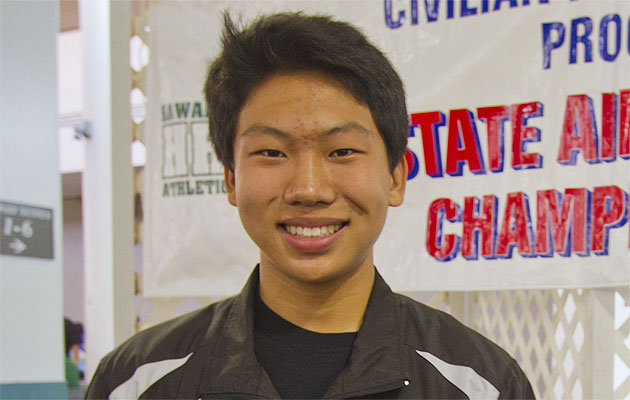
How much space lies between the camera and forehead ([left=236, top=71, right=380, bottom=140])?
1052 mm

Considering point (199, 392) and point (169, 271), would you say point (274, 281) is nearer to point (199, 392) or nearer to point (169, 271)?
point (199, 392)

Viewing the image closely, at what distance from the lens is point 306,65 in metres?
1.09

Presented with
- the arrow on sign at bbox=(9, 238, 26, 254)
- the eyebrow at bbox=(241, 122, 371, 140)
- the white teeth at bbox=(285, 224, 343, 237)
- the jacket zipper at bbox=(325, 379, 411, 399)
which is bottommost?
the jacket zipper at bbox=(325, 379, 411, 399)

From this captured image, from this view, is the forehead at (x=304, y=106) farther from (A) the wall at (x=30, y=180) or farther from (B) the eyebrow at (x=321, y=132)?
(A) the wall at (x=30, y=180)

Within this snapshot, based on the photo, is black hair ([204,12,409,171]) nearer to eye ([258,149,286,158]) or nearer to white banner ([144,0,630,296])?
eye ([258,149,286,158])

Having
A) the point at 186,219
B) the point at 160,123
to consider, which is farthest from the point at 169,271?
the point at 160,123

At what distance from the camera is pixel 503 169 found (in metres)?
1.67

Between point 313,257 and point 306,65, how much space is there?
1.01ft

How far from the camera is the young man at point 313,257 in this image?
3.41 ft

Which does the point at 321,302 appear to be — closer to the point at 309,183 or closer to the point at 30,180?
the point at 309,183

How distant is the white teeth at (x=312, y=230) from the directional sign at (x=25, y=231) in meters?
1.50

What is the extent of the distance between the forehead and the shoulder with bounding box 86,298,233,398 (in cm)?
34

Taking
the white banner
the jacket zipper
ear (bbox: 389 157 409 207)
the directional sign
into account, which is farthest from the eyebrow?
the directional sign

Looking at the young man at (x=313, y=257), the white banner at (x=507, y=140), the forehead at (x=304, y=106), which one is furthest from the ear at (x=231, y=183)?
the white banner at (x=507, y=140)
